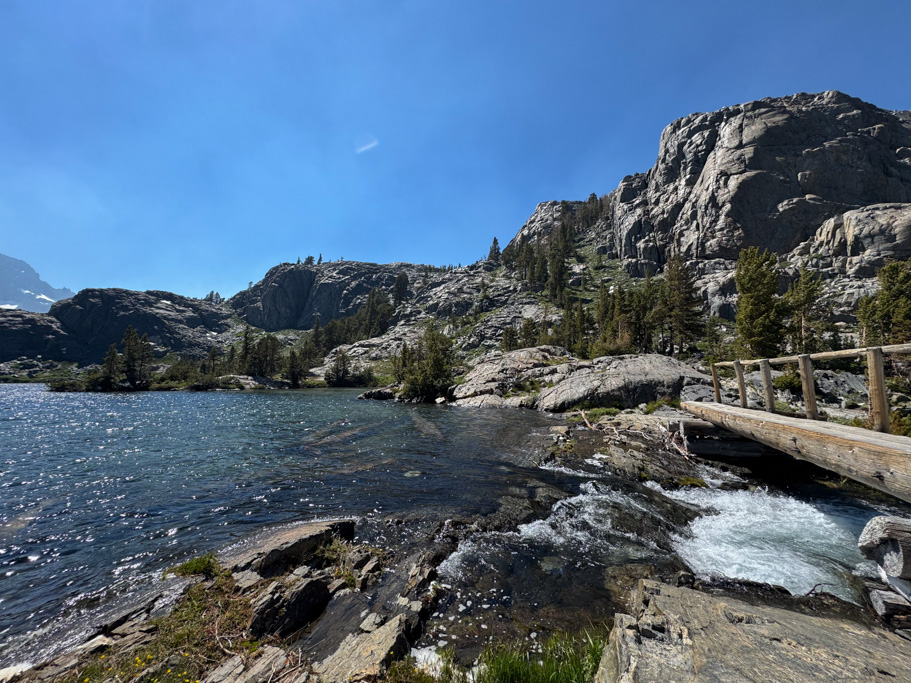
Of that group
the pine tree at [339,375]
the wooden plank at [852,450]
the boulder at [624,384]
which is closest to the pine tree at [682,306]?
the boulder at [624,384]

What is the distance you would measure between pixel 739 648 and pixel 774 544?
9692mm

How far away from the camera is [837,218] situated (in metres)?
123

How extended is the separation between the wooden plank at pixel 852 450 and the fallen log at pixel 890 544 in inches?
41.9

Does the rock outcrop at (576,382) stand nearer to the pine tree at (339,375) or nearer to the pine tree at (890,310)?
the pine tree at (890,310)

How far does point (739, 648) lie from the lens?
4.52 m

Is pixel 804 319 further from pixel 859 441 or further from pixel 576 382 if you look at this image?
pixel 859 441

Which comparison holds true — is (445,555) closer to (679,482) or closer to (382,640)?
(382,640)

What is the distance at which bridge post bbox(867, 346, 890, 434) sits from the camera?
29.6 feet

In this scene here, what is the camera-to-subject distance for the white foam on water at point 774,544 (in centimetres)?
938

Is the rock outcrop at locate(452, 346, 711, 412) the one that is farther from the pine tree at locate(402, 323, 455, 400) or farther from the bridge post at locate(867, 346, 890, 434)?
the bridge post at locate(867, 346, 890, 434)

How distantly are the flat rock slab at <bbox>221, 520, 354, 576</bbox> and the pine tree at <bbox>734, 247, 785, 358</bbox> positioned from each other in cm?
5135

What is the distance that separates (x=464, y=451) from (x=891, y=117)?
886 ft

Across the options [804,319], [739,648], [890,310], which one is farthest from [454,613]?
[804,319]

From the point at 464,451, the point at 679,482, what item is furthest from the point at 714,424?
the point at 464,451
